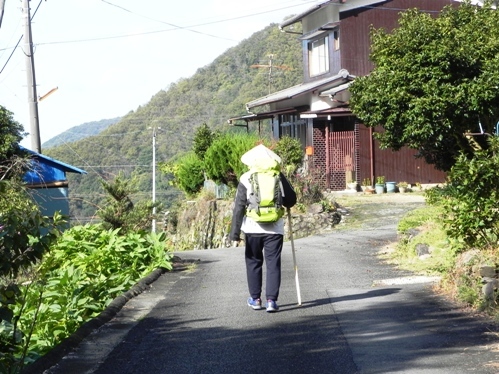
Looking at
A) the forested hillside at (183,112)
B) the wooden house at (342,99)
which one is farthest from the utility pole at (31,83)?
the forested hillside at (183,112)

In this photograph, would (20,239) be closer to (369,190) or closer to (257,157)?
(257,157)

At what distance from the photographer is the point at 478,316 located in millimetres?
9500

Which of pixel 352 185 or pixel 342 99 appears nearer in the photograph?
pixel 352 185

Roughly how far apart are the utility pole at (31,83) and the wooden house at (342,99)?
9909 mm

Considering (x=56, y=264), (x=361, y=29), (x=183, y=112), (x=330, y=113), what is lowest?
(x=56, y=264)

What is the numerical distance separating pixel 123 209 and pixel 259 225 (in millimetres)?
11839

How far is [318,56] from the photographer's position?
40969 mm

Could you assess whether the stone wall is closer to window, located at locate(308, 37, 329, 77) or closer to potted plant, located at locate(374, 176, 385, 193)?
potted plant, located at locate(374, 176, 385, 193)

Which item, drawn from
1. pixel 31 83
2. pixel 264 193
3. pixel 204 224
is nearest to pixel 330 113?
pixel 204 224

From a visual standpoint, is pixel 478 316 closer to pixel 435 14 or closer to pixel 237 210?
pixel 237 210

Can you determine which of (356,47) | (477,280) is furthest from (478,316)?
(356,47)

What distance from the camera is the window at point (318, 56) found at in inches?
1571

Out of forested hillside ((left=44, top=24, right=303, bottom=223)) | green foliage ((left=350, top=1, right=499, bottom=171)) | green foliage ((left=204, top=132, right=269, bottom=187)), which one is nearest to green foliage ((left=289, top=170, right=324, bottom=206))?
green foliage ((left=350, top=1, right=499, bottom=171))

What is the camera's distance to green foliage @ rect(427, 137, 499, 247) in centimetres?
1055
